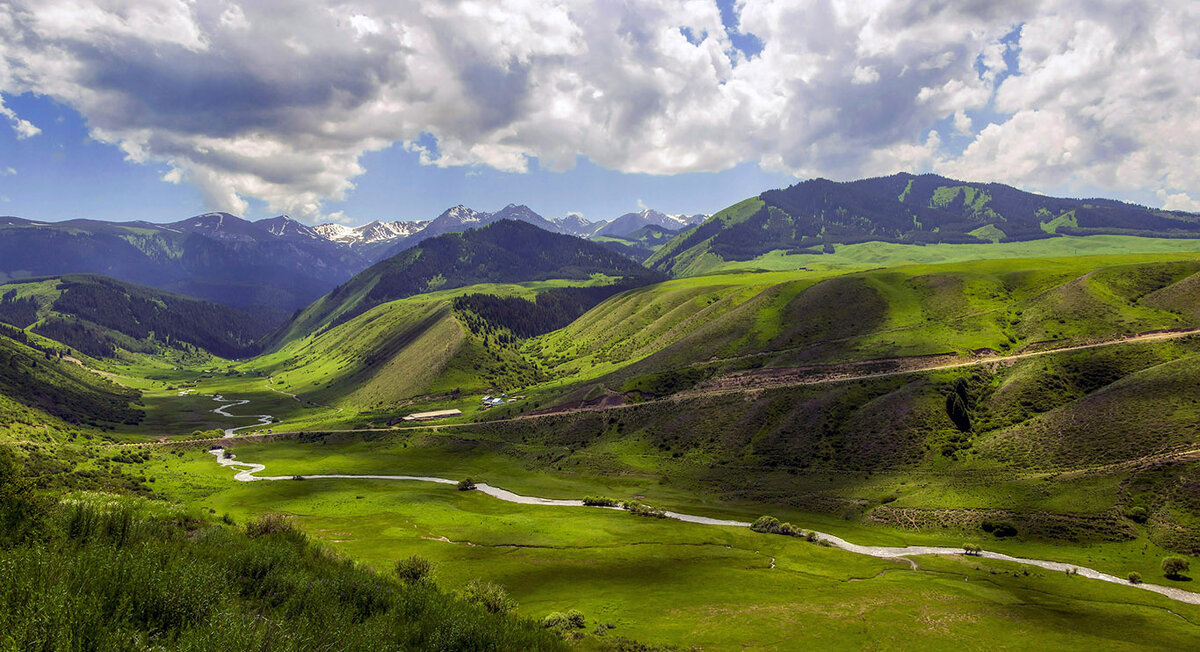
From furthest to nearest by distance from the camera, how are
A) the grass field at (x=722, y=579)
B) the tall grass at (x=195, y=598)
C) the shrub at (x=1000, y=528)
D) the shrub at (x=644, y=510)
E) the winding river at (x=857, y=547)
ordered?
the shrub at (x=644, y=510) → the shrub at (x=1000, y=528) → the winding river at (x=857, y=547) → the grass field at (x=722, y=579) → the tall grass at (x=195, y=598)

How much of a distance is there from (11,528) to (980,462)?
137 meters

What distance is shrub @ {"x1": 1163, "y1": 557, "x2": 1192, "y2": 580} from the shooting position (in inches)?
2682

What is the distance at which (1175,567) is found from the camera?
6844 centimetres

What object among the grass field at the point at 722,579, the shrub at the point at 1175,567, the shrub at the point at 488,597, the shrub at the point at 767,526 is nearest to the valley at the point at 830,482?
the grass field at the point at 722,579

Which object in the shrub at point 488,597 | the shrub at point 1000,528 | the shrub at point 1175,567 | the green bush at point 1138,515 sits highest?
the shrub at point 488,597

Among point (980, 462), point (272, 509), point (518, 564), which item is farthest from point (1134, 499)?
point (272, 509)

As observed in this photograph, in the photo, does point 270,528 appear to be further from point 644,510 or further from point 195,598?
point 644,510

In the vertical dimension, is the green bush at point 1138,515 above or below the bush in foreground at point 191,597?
below

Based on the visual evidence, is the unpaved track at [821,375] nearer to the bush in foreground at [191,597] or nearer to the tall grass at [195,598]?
the tall grass at [195,598]

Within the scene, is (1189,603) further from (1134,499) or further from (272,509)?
(272,509)

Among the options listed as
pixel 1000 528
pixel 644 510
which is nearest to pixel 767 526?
pixel 644 510

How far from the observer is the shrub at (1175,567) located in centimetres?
6812

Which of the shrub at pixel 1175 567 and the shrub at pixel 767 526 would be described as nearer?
the shrub at pixel 1175 567

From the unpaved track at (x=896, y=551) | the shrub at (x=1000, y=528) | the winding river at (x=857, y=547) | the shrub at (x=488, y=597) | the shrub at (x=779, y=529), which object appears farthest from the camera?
the shrub at (x=779, y=529)
